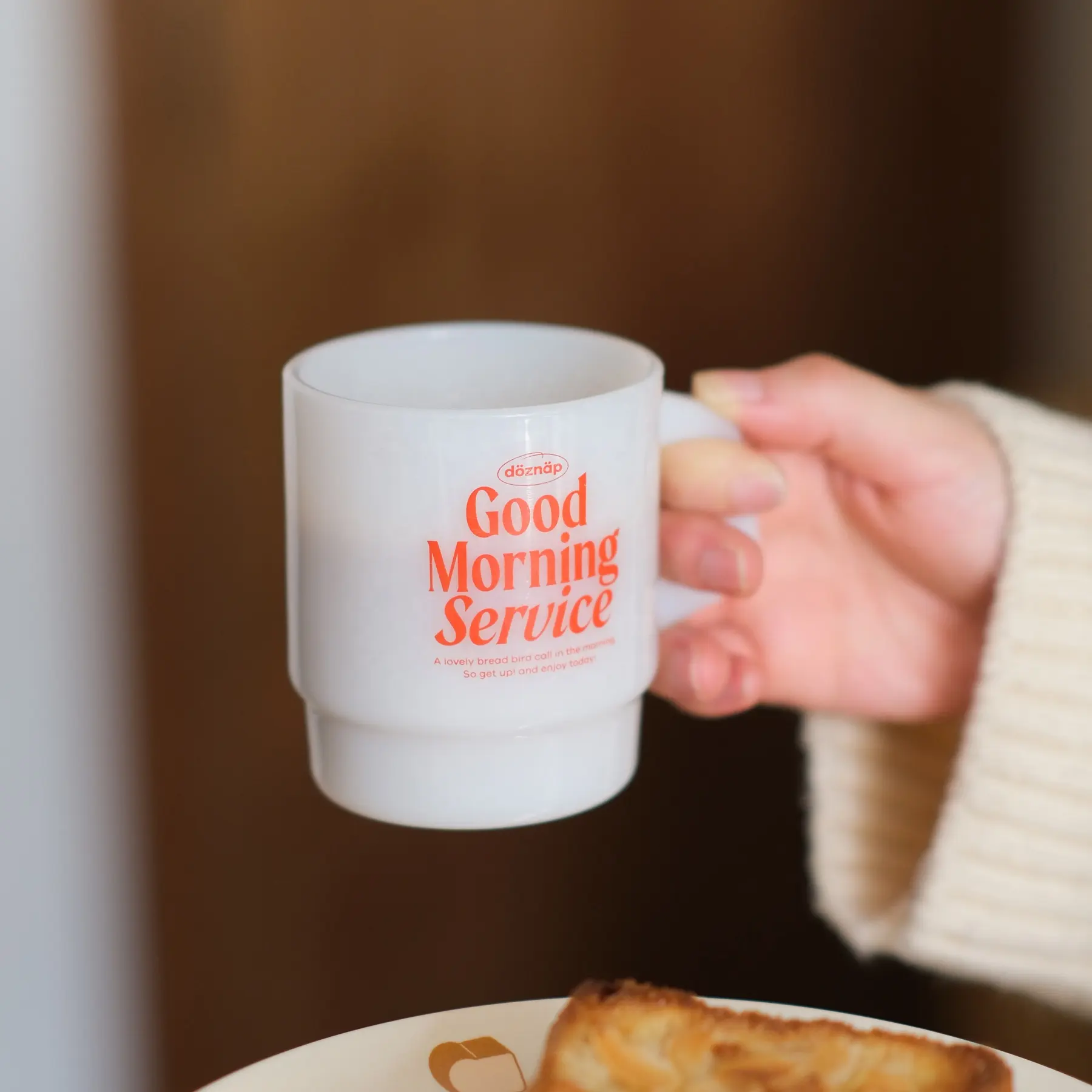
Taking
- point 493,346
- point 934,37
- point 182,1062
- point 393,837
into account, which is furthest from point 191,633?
point 934,37

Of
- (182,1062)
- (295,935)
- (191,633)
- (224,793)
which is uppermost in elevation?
(191,633)

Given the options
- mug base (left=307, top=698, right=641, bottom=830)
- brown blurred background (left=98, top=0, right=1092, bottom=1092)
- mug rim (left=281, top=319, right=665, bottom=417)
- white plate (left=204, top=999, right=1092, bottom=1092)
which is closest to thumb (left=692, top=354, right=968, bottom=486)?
mug rim (left=281, top=319, right=665, bottom=417)

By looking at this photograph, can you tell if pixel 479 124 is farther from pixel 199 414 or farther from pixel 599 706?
pixel 599 706

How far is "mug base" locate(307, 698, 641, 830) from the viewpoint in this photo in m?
0.60

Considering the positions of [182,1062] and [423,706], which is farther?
[182,1062]

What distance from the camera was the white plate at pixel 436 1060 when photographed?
512 millimetres

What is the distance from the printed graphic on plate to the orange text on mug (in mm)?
160

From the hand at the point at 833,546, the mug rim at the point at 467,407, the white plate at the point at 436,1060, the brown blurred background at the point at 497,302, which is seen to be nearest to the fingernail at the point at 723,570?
the hand at the point at 833,546

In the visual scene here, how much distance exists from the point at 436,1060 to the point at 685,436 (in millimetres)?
324

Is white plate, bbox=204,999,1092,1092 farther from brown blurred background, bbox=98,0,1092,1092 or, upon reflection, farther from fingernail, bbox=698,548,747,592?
brown blurred background, bbox=98,0,1092,1092

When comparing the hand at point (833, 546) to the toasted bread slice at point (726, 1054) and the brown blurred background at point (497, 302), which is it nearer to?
the toasted bread slice at point (726, 1054)

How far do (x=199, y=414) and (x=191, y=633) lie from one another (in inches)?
7.3

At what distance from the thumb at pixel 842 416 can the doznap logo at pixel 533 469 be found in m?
0.20

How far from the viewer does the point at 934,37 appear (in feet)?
4.19
